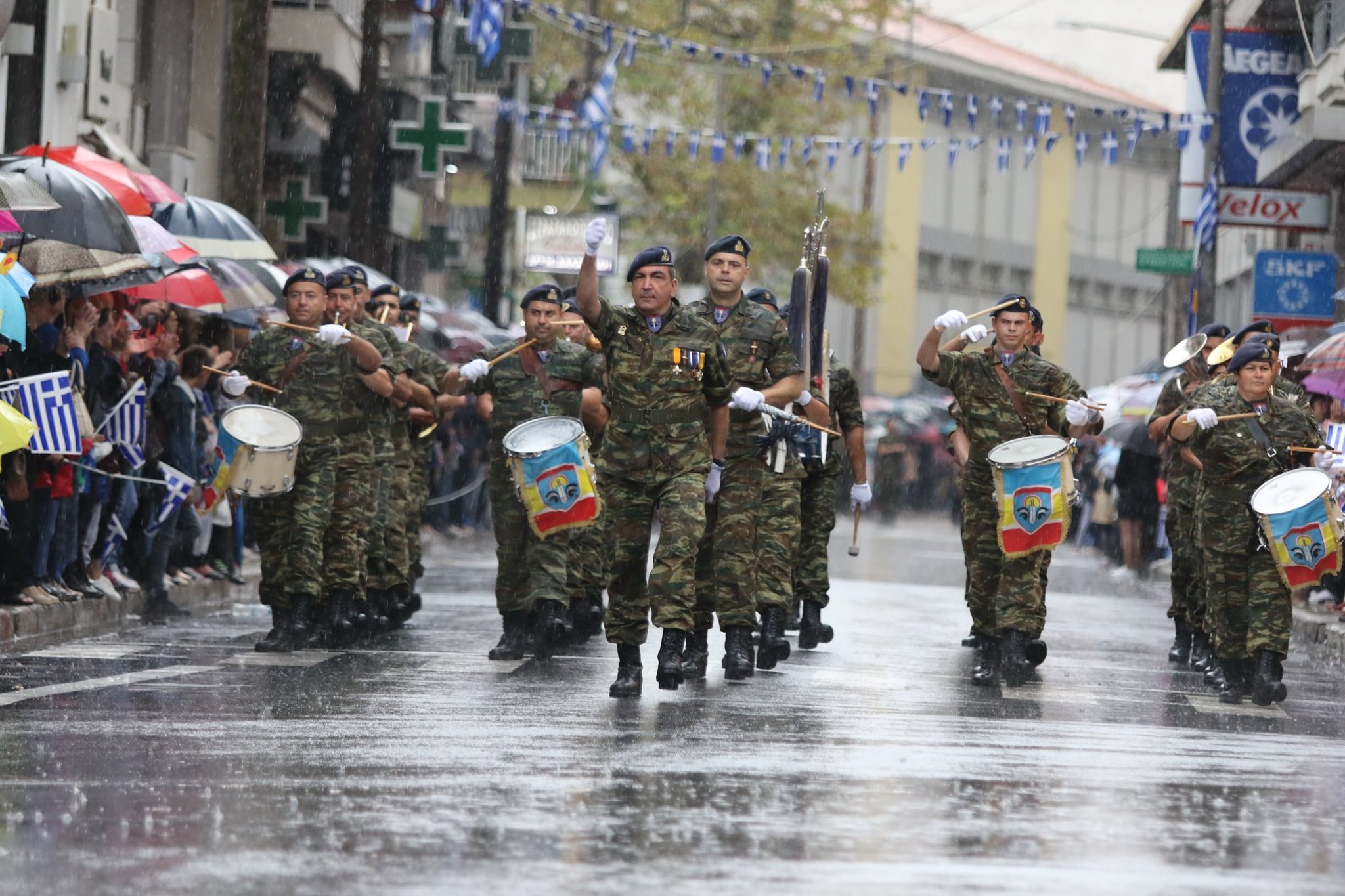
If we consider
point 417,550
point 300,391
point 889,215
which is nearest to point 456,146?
point 417,550

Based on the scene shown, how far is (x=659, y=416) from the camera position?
10.7 meters

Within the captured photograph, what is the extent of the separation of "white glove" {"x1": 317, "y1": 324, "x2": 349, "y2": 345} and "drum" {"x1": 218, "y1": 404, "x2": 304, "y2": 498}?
22.9 inches

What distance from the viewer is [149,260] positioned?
13750 mm

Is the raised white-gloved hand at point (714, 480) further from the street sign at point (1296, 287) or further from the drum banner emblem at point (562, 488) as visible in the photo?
the street sign at point (1296, 287)

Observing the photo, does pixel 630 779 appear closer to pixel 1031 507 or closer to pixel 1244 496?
pixel 1031 507

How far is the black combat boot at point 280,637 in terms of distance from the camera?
12.7 metres

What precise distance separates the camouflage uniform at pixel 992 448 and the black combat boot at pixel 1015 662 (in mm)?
62

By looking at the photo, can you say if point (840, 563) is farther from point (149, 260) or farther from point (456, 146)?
point (149, 260)

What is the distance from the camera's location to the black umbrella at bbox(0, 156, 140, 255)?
42.7 ft

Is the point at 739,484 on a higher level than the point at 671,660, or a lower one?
higher

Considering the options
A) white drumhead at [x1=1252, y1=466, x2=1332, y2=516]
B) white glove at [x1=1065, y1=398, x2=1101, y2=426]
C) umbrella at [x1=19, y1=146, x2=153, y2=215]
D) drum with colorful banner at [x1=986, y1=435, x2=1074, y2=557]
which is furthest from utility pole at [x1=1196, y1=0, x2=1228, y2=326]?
drum with colorful banner at [x1=986, y1=435, x2=1074, y2=557]

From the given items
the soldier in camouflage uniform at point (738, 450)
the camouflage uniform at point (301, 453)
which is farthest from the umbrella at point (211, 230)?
the soldier in camouflage uniform at point (738, 450)

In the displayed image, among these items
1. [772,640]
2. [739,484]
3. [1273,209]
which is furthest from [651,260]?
[1273,209]

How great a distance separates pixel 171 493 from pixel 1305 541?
24.1ft
